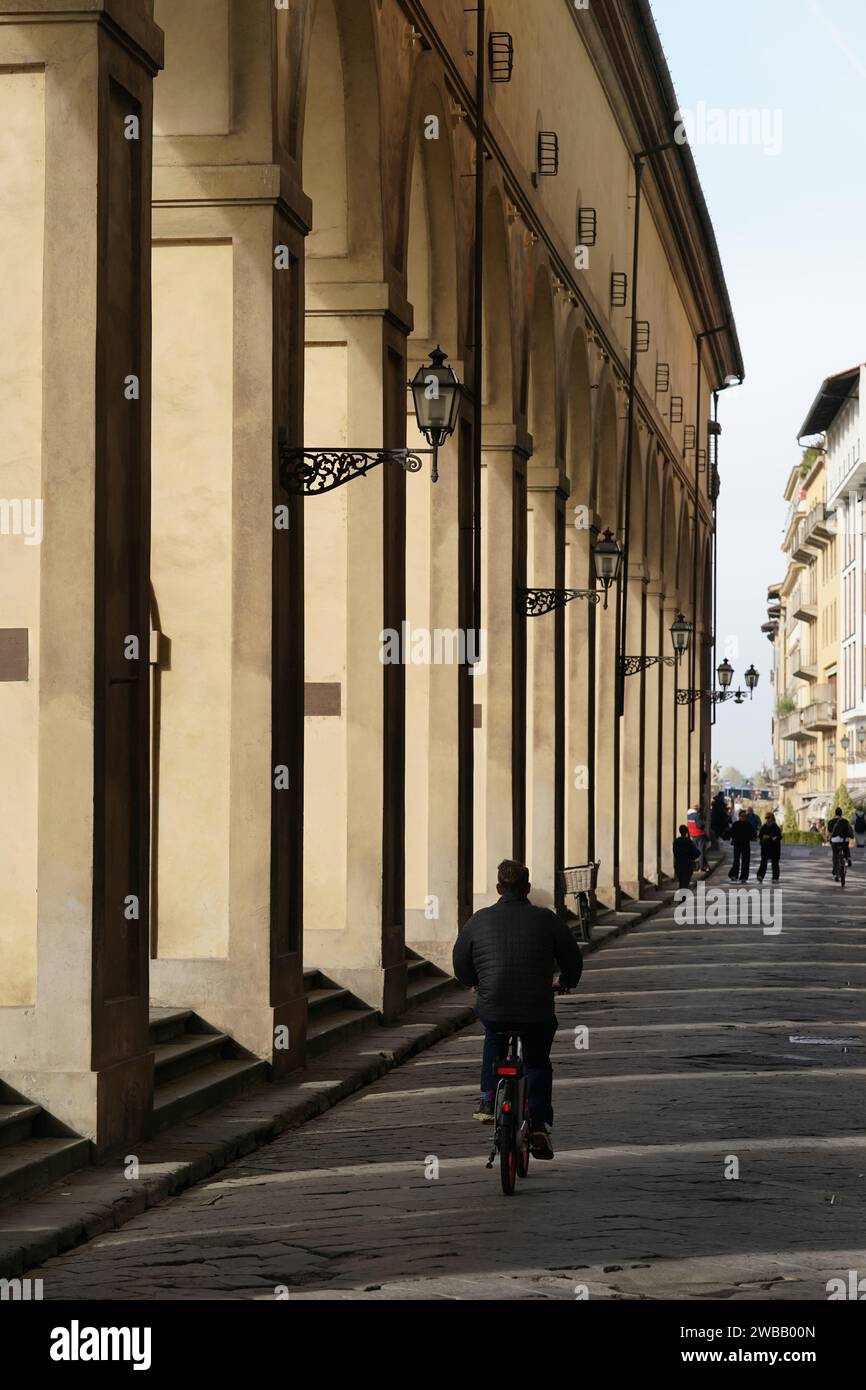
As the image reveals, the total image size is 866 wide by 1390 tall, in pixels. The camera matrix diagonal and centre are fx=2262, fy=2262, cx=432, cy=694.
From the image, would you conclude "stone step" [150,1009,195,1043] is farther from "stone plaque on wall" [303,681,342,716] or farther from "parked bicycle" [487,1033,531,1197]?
"stone plaque on wall" [303,681,342,716]

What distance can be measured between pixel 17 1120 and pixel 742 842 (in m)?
34.5

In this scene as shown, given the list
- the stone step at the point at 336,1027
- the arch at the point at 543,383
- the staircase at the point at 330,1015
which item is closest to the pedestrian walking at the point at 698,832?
the arch at the point at 543,383

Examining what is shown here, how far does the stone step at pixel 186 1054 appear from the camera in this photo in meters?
11.9

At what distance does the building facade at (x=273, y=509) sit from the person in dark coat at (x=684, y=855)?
431cm

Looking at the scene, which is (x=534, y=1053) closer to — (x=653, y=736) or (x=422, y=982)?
(x=422, y=982)

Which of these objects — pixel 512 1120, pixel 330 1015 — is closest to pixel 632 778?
pixel 330 1015

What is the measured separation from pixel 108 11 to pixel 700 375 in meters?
48.5

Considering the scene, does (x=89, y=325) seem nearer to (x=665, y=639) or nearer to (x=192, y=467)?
(x=192, y=467)

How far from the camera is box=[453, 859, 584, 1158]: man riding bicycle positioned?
10.1 meters

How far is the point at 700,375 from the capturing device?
190 feet

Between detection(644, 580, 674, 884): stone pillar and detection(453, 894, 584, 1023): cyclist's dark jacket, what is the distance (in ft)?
110

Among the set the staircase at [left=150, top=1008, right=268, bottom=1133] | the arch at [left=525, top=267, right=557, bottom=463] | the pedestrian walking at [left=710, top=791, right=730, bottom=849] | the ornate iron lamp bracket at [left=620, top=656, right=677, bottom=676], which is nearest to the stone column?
the ornate iron lamp bracket at [left=620, top=656, right=677, bottom=676]

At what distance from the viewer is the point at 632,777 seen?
1578 inches

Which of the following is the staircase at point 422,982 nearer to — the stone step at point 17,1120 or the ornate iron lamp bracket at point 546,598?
the ornate iron lamp bracket at point 546,598
